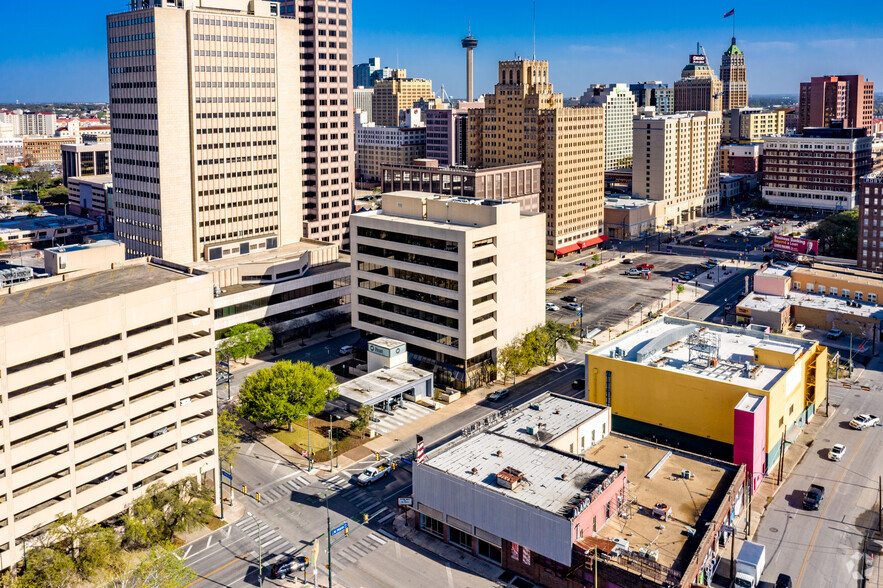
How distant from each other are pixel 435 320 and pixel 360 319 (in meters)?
16.6

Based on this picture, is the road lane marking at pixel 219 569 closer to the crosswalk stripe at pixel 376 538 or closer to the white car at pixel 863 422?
the crosswalk stripe at pixel 376 538

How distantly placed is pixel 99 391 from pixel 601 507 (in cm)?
4755

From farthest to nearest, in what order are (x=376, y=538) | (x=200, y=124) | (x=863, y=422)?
(x=200, y=124)
(x=863, y=422)
(x=376, y=538)

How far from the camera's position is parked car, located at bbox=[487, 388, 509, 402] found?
114 metres

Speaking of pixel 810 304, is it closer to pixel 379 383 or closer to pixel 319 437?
pixel 379 383

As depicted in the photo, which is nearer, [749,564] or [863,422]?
[749,564]

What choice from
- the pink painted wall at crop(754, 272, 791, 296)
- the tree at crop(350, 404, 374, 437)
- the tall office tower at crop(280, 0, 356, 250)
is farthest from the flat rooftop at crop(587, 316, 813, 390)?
the tall office tower at crop(280, 0, 356, 250)

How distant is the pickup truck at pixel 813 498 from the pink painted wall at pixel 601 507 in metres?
21.9

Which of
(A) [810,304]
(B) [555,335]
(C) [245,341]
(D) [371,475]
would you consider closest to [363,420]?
(D) [371,475]

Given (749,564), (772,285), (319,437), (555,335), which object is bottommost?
(749,564)

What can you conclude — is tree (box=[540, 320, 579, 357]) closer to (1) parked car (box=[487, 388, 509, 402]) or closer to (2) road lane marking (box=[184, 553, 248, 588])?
(1) parked car (box=[487, 388, 509, 402])

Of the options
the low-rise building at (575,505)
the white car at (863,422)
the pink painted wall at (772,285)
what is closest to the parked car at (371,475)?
the low-rise building at (575,505)

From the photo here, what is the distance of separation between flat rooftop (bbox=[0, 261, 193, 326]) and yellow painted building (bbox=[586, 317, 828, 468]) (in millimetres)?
55585

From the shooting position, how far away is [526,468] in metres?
77.9
